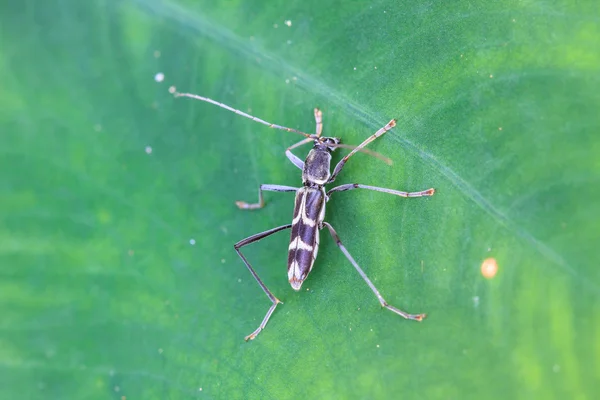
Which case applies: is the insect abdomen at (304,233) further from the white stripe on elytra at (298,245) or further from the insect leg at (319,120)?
the insect leg at (319,120)

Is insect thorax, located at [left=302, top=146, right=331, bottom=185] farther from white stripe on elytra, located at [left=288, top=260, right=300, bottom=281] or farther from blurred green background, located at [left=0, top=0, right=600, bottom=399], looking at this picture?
white stripe on elytra, located at [left=288, top=260, right=300, bottom=281]

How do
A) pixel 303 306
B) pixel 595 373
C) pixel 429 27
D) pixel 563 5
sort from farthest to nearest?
pixel 303 306, pixel 429 27, pixel 563 5, pixel 595 373

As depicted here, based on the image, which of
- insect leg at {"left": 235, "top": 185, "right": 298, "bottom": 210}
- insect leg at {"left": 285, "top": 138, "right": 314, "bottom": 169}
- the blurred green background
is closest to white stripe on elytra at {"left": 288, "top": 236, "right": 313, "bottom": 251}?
the blurred green background

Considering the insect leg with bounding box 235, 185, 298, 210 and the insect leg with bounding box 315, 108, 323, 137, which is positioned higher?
the insect leg with bounding box 315, 108, 323, 137

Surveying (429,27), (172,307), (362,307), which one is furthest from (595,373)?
(172,307)

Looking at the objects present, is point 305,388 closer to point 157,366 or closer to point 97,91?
point 157,366

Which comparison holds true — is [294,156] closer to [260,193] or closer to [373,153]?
[260,193]

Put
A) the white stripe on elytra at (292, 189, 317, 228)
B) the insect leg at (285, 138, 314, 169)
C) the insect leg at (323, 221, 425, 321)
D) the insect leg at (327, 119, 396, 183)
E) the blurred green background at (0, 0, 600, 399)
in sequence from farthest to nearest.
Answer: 1. the insect leg at (285, 138, 314, 169)
2. the white stripe on elytra at (292, 189, 317, 228)
3. the insect leg at (327, 119, 396, 183)
4. the insect leg at (323, 221, 425, 321)
5. the blurred green background at (0, 0, 600, 399)
